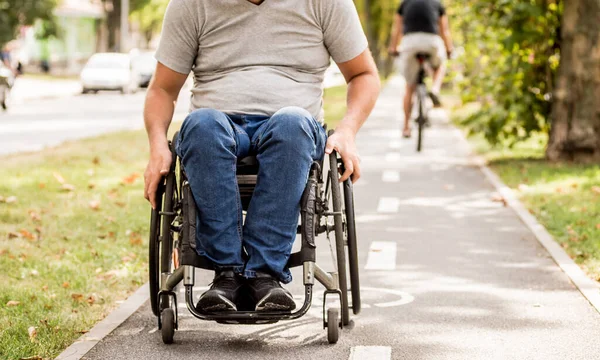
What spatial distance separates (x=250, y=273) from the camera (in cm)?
418

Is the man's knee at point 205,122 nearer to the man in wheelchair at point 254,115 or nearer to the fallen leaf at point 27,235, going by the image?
the man in wheelchair at point 254,115

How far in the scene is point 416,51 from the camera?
497 inches

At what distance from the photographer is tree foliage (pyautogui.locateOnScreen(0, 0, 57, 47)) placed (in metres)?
50.5

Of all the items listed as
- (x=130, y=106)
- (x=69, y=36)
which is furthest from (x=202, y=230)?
(x=69, y=36)

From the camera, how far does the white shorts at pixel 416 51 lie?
12.5 m

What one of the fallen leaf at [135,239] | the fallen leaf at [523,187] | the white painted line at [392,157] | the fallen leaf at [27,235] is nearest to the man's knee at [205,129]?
the fallen leaf at [135,239]

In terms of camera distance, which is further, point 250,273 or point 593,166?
point 593,166

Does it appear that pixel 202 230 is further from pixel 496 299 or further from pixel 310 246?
pixel 496 299

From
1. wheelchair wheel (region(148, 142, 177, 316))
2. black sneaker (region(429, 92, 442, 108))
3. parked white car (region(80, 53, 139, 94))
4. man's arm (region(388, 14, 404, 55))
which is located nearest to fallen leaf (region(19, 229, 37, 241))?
wheelchair wheel (region(148, 142, 177, 316))

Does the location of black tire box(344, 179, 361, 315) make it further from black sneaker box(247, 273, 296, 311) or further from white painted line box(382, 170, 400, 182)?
white painted line box(382, 170, 400, 182)

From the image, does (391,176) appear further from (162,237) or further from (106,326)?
(162,237)

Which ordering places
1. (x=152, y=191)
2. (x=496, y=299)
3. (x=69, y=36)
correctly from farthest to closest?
(x=69, y=36) < (x=496, y=299) < (x=152, y=191)

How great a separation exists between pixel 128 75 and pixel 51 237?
31331mm

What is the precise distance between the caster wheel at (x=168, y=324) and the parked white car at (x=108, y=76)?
3346 centimetres
